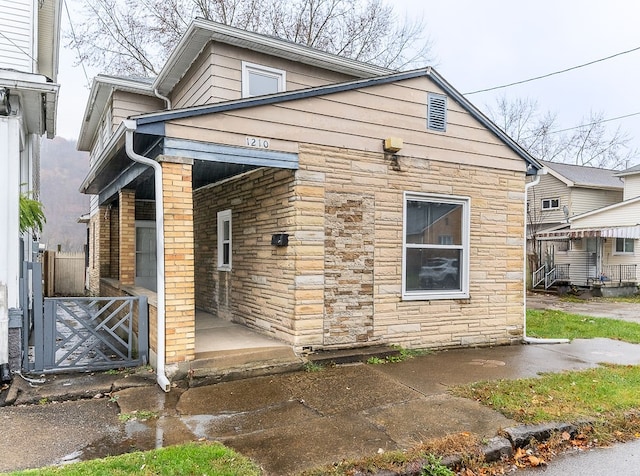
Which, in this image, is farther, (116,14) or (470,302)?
(116,14)

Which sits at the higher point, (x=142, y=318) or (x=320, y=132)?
(x=320, y=132)

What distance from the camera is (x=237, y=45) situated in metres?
8.41

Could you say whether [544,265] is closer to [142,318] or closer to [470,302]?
[470,302]

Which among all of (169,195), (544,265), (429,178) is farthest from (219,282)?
(544,265)

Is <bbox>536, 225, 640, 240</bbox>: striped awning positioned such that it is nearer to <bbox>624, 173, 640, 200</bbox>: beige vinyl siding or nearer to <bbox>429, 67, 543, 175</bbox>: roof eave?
<bbox>624, 173, 640, 200</bbox>: beige vinyl siding

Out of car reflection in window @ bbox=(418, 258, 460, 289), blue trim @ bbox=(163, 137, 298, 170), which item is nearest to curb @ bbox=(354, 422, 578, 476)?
car reflection in window @ bbox=(418, 258, 460, 289)

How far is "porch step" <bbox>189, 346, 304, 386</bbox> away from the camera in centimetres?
560

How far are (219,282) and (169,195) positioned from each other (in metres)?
3.50

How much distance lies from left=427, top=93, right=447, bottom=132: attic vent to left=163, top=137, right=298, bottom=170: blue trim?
8.13ft

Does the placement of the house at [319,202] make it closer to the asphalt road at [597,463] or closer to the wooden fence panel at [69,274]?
the asphalt road at [597,463]

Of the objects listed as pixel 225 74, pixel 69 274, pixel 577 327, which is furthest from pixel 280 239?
pixel 69 274

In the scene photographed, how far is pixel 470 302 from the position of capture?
7.70 meters

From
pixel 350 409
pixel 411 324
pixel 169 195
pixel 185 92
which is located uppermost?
pixel 185 92

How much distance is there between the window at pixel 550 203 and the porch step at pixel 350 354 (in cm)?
2235
